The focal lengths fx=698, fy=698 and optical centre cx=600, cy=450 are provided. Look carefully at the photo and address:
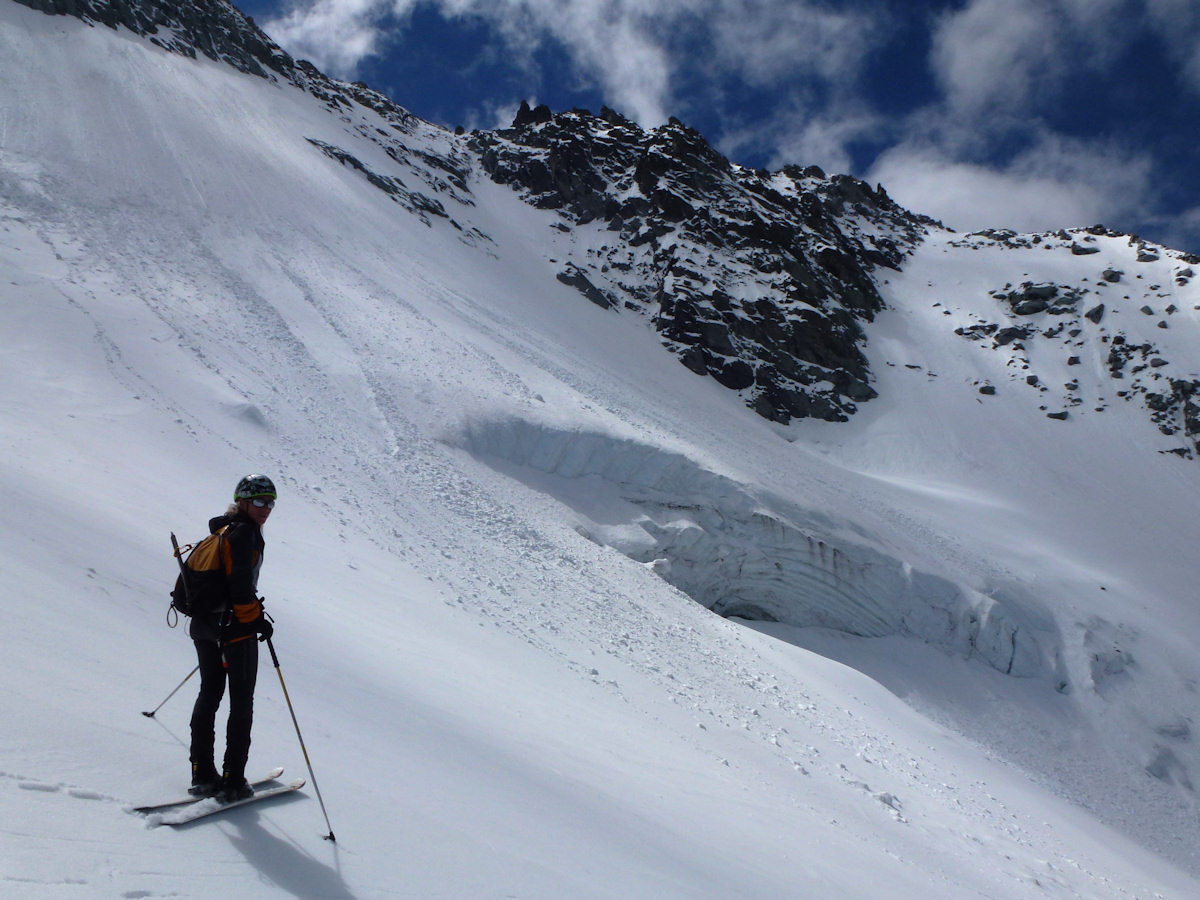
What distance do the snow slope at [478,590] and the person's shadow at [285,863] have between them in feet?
0.09

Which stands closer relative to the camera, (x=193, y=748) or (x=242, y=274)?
(x=193, y=748)

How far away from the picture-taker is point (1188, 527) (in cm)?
4144

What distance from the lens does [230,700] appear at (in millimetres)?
3914

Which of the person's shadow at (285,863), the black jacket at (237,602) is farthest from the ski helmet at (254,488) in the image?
the person's shadow at (285,863)

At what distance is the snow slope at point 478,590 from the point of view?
437cm

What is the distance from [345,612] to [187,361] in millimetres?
10920

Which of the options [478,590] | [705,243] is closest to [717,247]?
[705,243]

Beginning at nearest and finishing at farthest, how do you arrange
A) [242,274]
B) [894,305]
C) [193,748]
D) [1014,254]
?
[193,748], [242,274], [894,305], [1014,254]

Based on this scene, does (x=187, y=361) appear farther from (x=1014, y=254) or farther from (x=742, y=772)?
(x=1014, y=254)

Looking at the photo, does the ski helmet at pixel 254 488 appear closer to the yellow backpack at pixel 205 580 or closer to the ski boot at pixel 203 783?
the yellow backpack at pixel 205 580

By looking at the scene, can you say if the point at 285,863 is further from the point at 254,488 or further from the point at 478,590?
the point at 478,590

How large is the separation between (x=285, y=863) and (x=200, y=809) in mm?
514

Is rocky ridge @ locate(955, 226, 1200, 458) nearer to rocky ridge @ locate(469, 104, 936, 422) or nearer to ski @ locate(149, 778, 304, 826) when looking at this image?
rocky ridge @ locate(469, 104, 936, 422)

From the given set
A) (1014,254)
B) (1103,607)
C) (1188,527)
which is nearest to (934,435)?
(1188,527)
